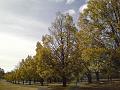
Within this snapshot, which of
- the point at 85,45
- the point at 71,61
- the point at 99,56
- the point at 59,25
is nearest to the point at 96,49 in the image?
the point at 99,56

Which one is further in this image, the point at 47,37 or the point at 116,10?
the point at 47,37

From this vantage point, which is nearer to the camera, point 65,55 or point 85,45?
point 85,45

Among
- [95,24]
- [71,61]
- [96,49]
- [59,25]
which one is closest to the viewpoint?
[96,49]

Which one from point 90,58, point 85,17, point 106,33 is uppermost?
point 85,17

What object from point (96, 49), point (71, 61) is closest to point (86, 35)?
point (96, 49)

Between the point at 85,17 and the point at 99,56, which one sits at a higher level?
the point at 85,17

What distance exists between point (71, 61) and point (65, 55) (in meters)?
1.62

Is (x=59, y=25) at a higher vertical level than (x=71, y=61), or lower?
higher

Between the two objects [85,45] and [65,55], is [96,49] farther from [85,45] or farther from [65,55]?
[65,55]

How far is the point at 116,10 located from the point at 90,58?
6.26 meters

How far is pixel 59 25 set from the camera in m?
51.6

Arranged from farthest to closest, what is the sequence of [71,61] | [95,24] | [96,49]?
[71,61] → [95,24] → [96,49]

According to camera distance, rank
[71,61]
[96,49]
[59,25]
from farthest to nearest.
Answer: [59,25] < [71,61] < [96,49]

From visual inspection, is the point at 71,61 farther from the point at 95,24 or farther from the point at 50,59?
the point at 95,24
